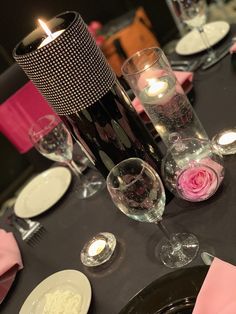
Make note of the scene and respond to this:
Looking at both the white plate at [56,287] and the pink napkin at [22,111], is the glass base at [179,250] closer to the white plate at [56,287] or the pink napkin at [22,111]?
the white plate at [56,287]

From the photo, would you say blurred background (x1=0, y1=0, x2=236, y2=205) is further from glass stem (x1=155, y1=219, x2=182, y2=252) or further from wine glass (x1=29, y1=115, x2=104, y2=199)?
glass stem (x1=155, y1=219, x2=182, y2=252)

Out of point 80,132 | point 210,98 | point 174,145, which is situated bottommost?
point 210,98

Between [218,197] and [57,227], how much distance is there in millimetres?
432

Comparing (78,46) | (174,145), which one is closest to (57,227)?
(174,145)

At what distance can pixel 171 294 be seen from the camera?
68 centimetres

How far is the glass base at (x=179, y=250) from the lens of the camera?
75 centimetres

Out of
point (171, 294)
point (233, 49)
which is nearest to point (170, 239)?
point (171, 294)

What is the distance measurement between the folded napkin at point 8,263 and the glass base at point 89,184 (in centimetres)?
22

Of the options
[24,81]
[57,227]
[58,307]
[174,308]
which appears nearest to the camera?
[174,308]

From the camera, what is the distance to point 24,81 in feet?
6.12

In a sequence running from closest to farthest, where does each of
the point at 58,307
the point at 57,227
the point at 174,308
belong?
the point at 174,308 → the point at 58,307 → the point at 57,227

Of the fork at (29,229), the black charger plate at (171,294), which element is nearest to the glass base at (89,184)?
Answer: the fork at (29,229)

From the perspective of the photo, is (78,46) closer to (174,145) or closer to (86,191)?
(174,145)

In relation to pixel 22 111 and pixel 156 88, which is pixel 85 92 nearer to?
pixel 156 88
